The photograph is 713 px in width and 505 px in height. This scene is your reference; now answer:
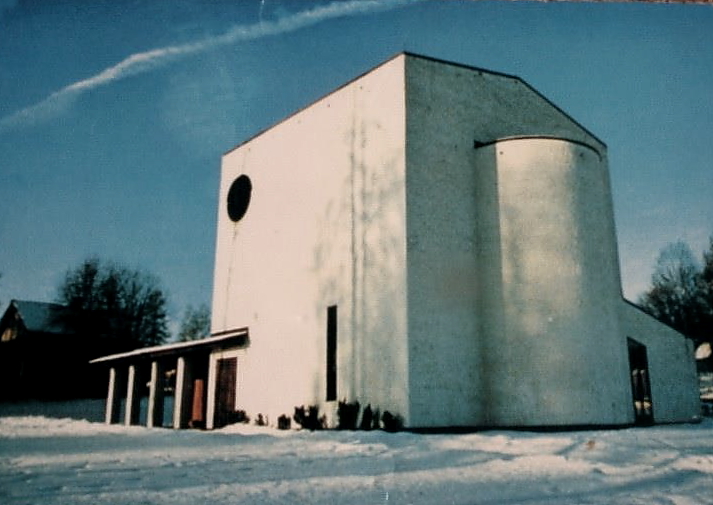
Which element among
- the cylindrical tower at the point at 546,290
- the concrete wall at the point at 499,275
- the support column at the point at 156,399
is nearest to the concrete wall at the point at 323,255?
the concrete wall at the point at 499,275

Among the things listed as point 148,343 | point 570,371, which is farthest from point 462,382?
point 148,343

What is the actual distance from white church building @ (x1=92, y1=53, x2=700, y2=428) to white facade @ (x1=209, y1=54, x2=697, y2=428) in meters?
0.04

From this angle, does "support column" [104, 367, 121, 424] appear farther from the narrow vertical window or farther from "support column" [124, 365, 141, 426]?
the narrow vertical window

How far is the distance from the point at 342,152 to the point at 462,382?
692 cm

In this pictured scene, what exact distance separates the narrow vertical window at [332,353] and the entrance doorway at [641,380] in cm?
877

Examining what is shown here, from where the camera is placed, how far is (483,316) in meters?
13.8

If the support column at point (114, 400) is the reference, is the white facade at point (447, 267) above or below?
above

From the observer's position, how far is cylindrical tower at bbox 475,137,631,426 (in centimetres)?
1279

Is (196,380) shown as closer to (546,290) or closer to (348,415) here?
(348,415)

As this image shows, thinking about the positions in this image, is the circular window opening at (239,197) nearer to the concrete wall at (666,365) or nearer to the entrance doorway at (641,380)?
the concrete wall at (666,365)

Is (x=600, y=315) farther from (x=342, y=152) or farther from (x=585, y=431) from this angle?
(x=342, y=152)

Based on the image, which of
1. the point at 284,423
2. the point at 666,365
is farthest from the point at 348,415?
the point at 666,365

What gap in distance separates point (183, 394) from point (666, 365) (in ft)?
51.4

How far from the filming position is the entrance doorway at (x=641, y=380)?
17.0 metres
